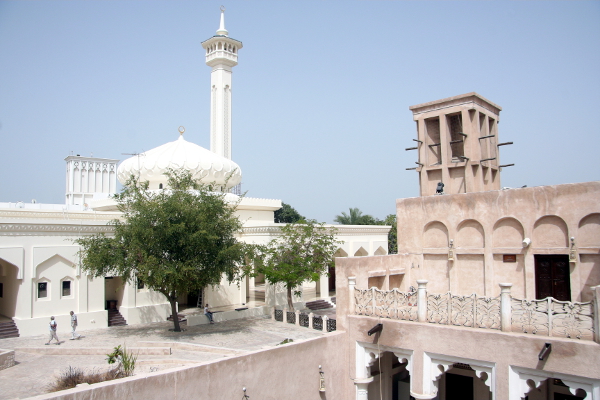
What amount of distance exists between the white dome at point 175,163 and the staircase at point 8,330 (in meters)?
9.99

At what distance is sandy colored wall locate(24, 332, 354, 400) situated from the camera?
8.80 m

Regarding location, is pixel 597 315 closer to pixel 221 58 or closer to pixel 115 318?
pixel 115 318

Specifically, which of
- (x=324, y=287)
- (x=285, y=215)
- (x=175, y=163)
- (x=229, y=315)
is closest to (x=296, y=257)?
(x=229, y=315)

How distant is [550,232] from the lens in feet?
38.3

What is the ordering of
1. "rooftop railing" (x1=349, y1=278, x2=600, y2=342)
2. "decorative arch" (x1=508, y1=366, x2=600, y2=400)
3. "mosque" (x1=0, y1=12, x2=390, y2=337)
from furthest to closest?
1. "mosque" (x1=0, y1=12, x2=390, y2=337)
2. "decorative arch" (x1=508, y1=366, x2=600, y2=400)
3. "rooftop railing" (x1=349, y1=278, x2=600, y2=342)

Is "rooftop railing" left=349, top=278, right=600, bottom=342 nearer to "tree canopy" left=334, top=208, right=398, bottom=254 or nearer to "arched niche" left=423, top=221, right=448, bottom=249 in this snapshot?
"arched niche" left=423, top=221, right=448, bottom=249

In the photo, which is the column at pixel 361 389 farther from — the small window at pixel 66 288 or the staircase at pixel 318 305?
the staircase at pixel 318 305

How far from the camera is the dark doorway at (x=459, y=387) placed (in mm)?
13438

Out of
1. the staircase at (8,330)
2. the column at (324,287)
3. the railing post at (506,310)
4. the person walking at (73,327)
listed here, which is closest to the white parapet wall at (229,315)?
the person walking at (73,327)

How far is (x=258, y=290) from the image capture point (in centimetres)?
3023

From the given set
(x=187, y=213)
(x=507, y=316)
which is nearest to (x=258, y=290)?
(x=187, y=213)

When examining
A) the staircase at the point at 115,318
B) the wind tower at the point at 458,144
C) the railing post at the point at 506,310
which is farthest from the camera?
the staircase at the point at 115,318

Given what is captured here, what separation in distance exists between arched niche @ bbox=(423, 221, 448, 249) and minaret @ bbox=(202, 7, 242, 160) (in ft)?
72.9

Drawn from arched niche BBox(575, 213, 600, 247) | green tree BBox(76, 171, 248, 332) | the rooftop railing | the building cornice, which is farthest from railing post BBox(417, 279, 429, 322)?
the building cornice
